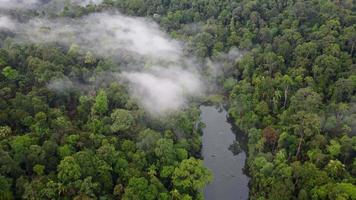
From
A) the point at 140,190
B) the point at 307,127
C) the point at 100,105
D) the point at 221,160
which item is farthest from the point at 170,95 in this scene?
the point at 140,190

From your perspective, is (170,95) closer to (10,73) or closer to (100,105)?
(100,105)

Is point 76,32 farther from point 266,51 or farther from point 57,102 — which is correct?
point 266,51

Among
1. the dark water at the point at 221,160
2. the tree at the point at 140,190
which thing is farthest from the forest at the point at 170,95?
the dark water at the point at 221,160

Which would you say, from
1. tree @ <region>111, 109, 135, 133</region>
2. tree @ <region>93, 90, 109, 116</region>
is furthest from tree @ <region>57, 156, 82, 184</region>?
tree @ <region>93, 90, 109, 116</region>

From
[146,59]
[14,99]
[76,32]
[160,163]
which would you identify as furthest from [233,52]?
[14,99]

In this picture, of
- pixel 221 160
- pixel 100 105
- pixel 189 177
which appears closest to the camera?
pixel 189 177
